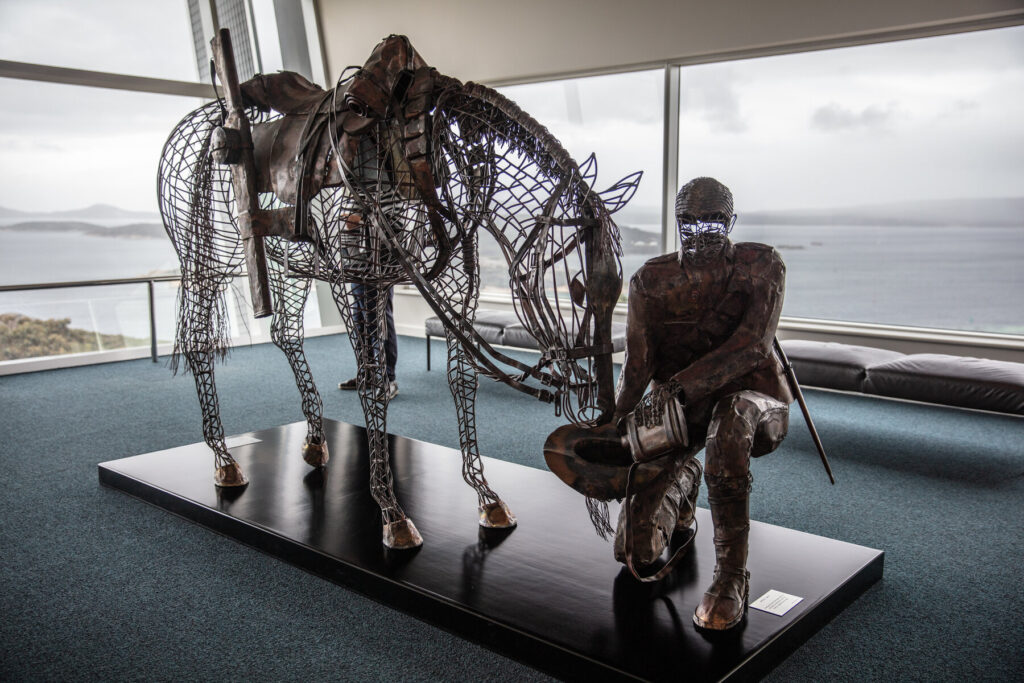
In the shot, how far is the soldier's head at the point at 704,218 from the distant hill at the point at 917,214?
4136 mm

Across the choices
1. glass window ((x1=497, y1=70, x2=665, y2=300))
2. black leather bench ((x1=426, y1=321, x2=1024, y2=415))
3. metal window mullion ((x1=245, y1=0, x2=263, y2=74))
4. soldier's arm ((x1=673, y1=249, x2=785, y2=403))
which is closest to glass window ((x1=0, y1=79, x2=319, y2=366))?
metal window mullion ((x1=245, y1=0, x2=263, y2=74))

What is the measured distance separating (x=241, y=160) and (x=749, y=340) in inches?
78.1

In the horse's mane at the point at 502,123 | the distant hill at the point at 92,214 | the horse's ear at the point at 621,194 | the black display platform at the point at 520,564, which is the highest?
the horse's mane at the point at 502,123

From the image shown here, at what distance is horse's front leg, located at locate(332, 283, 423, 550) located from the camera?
2.65 metres

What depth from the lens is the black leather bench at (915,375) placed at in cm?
389

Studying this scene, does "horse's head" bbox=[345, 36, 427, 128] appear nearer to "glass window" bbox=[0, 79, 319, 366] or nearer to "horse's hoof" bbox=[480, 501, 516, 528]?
"horse's hoof" bbox=[480, 501, 516, 528]

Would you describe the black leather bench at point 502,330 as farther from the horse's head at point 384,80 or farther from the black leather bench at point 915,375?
the horse's head at point 384,80

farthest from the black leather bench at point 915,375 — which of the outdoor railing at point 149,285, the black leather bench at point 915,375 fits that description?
the outdoor railing at point 149,285

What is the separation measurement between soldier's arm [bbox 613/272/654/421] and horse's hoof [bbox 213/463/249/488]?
1845 mm

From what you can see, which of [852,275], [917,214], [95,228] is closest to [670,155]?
[852,275]

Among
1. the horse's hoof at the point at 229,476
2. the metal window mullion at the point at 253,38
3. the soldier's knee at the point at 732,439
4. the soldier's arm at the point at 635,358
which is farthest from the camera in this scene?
the metal window mullion at the point at 253,38

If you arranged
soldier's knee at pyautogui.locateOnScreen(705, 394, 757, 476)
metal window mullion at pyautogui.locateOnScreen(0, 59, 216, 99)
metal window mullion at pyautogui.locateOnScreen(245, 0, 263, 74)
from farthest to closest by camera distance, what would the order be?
metal window mullion at pyautogui.locateOnScreen(245, 0, 263, 74), metal window mullion at pyautogui.locateOnScreen(0, 59, 216, 99), soldier's knee at pyautogui.locateOnScreen(705, 394, 757, 476)

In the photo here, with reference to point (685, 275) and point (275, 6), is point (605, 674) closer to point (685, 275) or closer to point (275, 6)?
point (685, 275)

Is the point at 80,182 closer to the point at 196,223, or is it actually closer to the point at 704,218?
the point at 196,223
